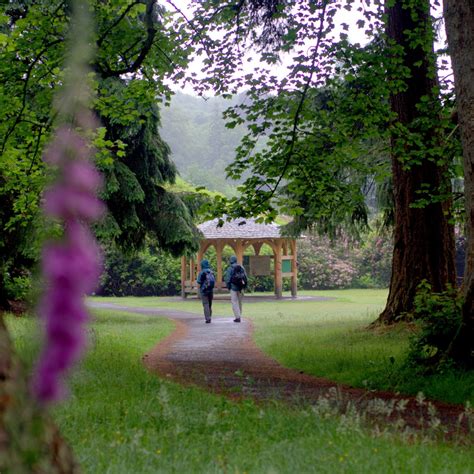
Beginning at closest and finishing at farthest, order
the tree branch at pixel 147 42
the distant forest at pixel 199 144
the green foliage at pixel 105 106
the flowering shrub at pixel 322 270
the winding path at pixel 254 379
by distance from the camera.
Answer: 1. the winding path at pixel 254 379
2. the green foliage at pixel 105 106
3. the tree branch at pixel 147 42
4. the flowering shrub at pixel 322 270
5. the distant forest at pixel 199 144

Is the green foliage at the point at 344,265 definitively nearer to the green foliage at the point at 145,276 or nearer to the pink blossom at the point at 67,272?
the green foliage at the point at 145,276

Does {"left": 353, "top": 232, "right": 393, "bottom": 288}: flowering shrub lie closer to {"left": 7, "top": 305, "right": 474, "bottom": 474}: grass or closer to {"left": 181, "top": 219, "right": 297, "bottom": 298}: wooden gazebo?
{"left": 181, "top": 219, "right": 297, "bottom": 298}: wooden gazebo

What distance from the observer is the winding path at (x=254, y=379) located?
20.5 ft

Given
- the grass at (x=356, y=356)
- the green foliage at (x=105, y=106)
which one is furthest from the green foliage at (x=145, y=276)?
the grass at (x=356, y=356)

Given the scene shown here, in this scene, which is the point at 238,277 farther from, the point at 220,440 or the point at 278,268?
the point at 278,268

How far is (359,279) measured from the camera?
153 ft

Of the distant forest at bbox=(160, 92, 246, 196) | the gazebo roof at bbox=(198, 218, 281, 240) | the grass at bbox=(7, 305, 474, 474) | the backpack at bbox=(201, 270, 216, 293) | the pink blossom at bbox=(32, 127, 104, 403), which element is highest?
the distant forest at bbox=(160, 92, 246, 196)

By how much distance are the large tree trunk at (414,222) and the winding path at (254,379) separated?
143 inches

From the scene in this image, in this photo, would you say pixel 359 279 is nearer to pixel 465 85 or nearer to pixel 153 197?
pixel 153 197

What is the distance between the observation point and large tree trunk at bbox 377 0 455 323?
13.3 metres

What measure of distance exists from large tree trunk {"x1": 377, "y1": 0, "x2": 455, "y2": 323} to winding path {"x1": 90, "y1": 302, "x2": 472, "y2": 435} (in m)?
3.63

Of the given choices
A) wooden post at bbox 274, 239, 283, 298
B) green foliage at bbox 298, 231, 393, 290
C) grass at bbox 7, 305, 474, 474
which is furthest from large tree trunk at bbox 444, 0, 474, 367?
green foliage at bbox 298, 231, 393, 290

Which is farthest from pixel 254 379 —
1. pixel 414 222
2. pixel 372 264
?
pixel 372 264

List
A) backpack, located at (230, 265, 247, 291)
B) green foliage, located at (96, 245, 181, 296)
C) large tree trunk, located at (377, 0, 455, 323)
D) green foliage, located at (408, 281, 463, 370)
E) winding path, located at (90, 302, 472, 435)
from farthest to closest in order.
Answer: green foliage, located at (96, 245, 181, 296) → backpack, located at (230, 265, 247, 291) → large tree trunk, located at (377, 0, 455, 323) → green foliage, located at (408, 281, 463, 370) → winding path, located at (90, 302, 472, 435)
